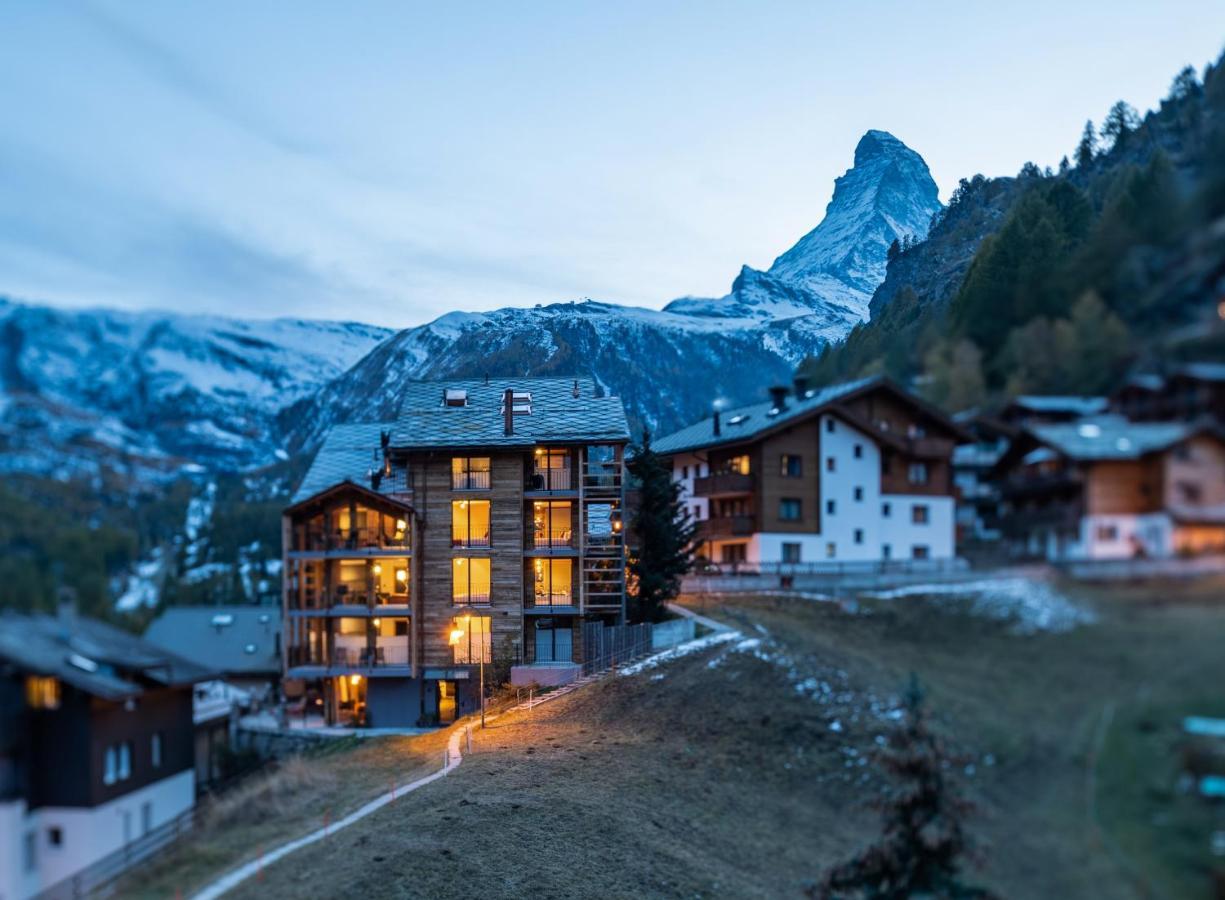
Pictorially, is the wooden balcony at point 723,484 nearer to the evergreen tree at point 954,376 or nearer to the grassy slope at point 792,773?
the grassy slope at point 792,773

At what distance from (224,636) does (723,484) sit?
484cm

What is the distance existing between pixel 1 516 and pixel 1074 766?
7.58 metres

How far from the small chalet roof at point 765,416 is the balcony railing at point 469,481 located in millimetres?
2147

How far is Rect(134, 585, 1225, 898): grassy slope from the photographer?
705cm

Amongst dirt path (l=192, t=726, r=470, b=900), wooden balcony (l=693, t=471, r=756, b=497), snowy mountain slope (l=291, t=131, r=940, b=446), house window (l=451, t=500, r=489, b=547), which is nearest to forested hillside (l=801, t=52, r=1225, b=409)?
wooden balcony (l=693, t=471, r=756, b=497)

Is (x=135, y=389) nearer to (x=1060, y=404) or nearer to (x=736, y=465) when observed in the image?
(x=736, y=465)

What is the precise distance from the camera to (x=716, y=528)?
1033 centimetres

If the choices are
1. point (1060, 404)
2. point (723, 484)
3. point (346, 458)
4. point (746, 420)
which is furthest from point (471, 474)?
point (1060, 404)

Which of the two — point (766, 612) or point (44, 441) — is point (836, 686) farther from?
point (44, 441)

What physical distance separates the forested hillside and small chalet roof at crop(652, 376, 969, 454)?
20 cm

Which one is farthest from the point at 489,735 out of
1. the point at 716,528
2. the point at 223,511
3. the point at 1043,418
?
the point at 1043,418

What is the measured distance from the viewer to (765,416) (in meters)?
9.91

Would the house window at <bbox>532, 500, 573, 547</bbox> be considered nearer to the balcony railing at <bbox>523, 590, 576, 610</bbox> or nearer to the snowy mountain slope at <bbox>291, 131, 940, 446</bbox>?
the balcony railing at <bbox>523, 590, 576, 610</bbox>

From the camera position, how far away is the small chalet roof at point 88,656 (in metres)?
5.85
